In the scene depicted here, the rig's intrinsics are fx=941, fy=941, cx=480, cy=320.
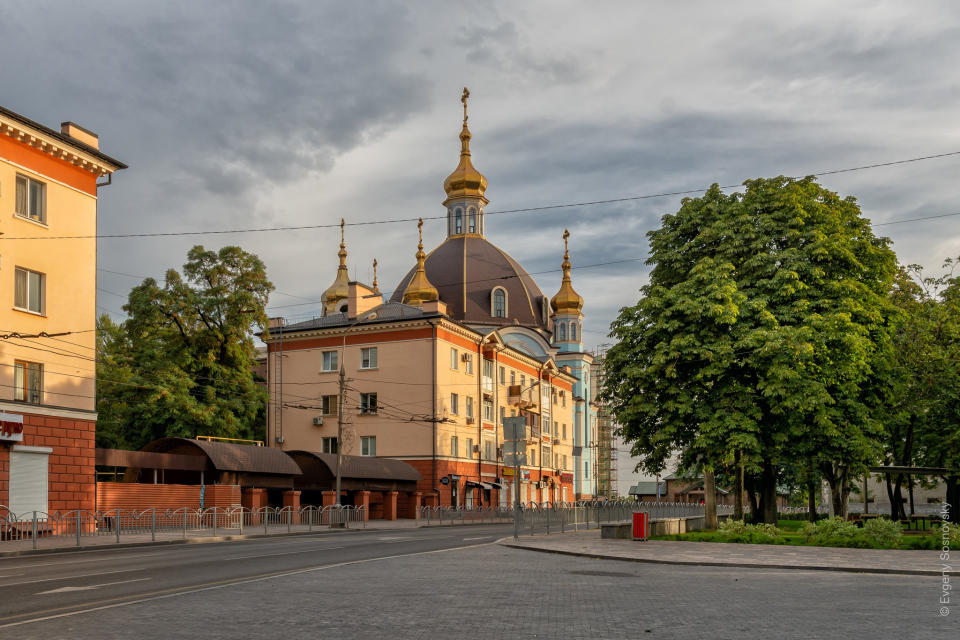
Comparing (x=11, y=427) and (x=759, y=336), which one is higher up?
(x=759, y=336)

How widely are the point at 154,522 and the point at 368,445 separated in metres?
31.6

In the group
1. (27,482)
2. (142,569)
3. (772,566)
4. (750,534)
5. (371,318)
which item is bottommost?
(750,534)

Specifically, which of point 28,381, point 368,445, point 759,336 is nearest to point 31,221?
point 28,381

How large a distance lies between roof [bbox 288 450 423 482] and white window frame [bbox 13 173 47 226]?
19.0m

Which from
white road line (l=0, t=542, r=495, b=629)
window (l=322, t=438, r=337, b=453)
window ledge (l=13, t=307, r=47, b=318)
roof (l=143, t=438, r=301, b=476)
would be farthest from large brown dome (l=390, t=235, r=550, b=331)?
white road line (l=0, t=542, r=495, b=629)

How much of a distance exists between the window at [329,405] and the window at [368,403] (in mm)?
1732

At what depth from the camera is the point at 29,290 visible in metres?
32.3

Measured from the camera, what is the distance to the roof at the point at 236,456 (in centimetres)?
3988

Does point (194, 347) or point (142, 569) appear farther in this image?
point (194, 347)

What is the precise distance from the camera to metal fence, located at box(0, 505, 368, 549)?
93.0 ft

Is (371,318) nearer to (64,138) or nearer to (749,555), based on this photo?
(64,138)

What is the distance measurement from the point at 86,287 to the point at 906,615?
102 feet

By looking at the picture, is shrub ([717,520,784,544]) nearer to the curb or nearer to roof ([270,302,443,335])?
the curb

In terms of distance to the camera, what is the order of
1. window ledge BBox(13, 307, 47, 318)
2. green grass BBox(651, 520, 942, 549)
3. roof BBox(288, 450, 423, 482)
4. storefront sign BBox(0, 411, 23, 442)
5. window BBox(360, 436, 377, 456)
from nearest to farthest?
green grass BBox(651, 520, 942, 549) < storefront sign BBox(0, 411, 23, 442) < window ledge BBox(13, 307, 47, 318) < roof BBox(288, 450, 423, 482) < window BBox(360, 436, 377, 456)
